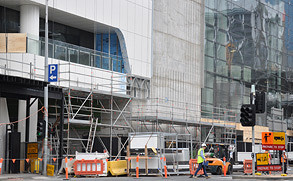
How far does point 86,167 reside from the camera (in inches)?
1053

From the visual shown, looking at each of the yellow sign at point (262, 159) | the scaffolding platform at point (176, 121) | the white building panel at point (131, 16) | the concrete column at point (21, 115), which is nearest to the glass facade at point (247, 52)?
the scaffolding platform at point (176, 121)

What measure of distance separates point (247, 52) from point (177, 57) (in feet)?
43.0

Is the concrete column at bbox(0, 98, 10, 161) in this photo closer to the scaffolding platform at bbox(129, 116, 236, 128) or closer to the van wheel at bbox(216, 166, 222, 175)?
the scaffolding platform at bbox(129, 116, 236, 128)

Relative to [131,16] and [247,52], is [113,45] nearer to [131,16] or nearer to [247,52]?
[131,16]

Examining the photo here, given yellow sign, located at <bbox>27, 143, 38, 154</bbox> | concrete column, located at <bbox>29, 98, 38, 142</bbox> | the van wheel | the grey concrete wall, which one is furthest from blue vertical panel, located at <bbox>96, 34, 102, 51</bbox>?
the van wheel

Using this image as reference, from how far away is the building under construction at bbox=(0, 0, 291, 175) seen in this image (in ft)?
97.9

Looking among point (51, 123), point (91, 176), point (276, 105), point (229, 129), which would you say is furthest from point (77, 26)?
point (276, 105)

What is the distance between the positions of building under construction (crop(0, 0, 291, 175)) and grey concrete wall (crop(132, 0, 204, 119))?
0.08m

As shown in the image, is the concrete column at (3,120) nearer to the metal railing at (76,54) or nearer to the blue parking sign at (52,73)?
the metal railing at (76,54)

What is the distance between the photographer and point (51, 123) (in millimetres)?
33531

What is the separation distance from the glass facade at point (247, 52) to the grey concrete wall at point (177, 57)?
1621 mm

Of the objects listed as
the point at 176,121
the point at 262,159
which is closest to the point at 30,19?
the point at 176,121

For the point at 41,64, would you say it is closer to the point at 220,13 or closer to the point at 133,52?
the point at 133,52

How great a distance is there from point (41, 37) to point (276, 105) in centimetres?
3366
